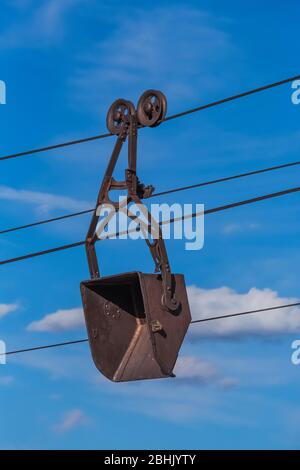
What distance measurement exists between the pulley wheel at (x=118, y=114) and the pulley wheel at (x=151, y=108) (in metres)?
0.15

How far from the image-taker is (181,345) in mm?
6254

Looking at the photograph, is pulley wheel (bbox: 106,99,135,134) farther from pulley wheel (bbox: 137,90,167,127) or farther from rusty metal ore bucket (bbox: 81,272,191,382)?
rusty metal ore bucket (bbox: 81,272,191,382)

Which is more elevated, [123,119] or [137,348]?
[123,119]

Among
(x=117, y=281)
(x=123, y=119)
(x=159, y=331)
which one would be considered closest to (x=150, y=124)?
(x=123, y=119)

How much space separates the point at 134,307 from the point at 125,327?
0.17 meters

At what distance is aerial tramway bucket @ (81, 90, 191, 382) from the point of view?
607 cm

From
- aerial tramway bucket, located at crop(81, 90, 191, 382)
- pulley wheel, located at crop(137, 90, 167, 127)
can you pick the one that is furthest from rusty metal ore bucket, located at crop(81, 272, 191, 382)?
pulley wheel, located at crop(137, 90, 167, 127)

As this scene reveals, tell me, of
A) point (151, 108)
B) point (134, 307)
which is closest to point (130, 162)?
point (151, 108)

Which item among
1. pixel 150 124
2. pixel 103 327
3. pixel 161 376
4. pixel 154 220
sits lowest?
pixel 161 376

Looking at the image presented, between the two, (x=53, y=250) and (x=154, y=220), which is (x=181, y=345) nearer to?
(x=154, y=220)

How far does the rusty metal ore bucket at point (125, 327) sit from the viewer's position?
6204 millimetres

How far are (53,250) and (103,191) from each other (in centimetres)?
317

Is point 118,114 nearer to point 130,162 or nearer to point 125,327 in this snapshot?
point 130,162

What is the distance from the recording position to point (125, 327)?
653 centimetres
